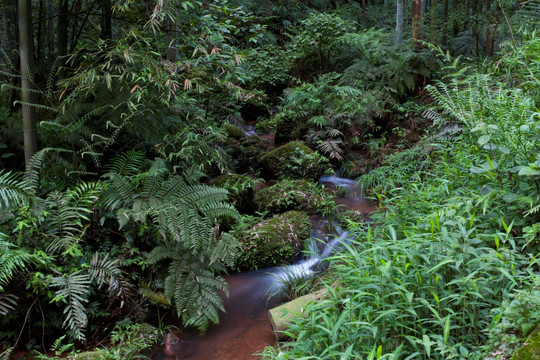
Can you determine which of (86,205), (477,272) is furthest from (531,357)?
(86,205)

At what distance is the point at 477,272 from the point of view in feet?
7.61

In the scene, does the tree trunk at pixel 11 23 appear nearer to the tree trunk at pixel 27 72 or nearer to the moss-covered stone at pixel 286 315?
the tree trunk at pixel 27 72

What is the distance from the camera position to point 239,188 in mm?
5656

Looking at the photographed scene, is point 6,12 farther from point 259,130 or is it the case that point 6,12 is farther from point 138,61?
point 259,130

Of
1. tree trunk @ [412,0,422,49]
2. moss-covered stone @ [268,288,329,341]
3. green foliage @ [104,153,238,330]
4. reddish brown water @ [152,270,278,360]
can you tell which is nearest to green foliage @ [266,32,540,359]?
moss-covered stone @ [268,288,329,341]

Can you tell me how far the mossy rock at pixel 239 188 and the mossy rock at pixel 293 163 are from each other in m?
0.86

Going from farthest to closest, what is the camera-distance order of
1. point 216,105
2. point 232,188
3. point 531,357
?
1. point 216,105
2. point 232,188
3. point 531,357

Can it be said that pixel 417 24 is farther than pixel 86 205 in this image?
Yes

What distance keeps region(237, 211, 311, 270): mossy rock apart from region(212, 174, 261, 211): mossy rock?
671 millimetres

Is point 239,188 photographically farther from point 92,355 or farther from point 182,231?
point 92,355

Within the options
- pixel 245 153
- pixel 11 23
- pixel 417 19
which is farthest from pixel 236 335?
pixel 417 19

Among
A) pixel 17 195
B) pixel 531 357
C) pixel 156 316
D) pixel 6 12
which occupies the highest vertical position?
pixel 6 12

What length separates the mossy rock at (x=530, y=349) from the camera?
1726mm

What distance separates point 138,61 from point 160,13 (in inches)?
31.0
